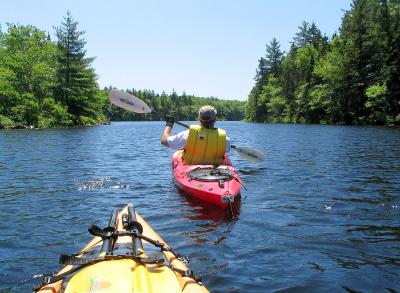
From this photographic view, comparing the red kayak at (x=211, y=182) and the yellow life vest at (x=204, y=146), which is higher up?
the yellow life vest at (x=204, y=146)

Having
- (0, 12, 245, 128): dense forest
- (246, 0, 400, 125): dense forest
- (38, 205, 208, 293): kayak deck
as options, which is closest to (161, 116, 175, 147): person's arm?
(38, 205, 208, 293): kayak deck

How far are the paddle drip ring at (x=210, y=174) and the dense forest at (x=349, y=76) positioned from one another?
36.3 meters

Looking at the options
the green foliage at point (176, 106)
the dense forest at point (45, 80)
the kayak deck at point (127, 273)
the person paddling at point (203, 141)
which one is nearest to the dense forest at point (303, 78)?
the dense forest at point (45, 80)

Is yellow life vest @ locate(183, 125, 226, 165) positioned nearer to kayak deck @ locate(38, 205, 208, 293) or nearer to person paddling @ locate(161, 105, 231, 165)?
person paddling @ locate(161, 105, 231, 165)

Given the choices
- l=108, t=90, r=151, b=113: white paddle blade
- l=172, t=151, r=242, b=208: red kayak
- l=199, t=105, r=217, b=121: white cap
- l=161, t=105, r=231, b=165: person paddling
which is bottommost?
l=172, t=151, r=242, b=208: red kayak

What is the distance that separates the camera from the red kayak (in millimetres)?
7588

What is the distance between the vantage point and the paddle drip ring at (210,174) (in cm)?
822

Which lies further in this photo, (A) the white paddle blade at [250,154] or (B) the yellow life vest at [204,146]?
(A) the white paddle blade at [250,154]

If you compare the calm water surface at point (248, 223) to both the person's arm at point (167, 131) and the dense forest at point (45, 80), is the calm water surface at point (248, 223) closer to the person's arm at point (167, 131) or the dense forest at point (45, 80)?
the person's arm at point (167, 131)

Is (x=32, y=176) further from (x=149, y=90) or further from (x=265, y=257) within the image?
(x=149, y=90)

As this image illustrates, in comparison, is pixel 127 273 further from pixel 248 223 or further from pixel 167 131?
pixel 167 131

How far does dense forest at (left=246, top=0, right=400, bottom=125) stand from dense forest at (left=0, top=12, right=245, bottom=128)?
96.9 ft

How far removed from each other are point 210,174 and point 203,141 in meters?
0.80

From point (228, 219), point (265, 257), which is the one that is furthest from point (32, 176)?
point (265, 257)
